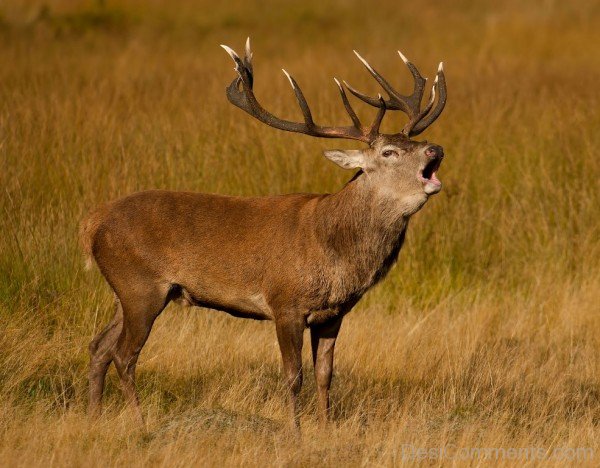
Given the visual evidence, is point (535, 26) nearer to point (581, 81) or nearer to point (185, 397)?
point (581, 81)

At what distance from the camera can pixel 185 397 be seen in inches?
251

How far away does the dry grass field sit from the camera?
5.62 m

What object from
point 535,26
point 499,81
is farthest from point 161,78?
point 535,26

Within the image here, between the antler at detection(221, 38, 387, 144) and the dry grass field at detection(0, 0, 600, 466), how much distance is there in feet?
4.73

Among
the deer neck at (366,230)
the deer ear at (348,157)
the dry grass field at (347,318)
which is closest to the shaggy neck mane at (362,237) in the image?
the deer neck at (366,230)

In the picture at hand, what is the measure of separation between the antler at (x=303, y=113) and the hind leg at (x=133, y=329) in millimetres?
1137

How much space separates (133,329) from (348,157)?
4.81ft

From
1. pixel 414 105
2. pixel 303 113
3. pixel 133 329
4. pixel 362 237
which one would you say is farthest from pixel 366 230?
pixel 133 329

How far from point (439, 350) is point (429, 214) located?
1737 mm

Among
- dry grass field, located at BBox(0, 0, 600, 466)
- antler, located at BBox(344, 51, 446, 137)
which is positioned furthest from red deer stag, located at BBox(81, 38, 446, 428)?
dry grass field, located at BBox(0, 0, 600, 466)

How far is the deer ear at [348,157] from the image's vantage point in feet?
20.3

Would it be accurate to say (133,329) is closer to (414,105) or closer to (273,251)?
(273,251)

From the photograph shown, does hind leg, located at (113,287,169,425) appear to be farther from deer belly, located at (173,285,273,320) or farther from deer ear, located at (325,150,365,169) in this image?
deer ear, located at (325,150,365,169)

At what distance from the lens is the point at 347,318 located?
7.76 m
